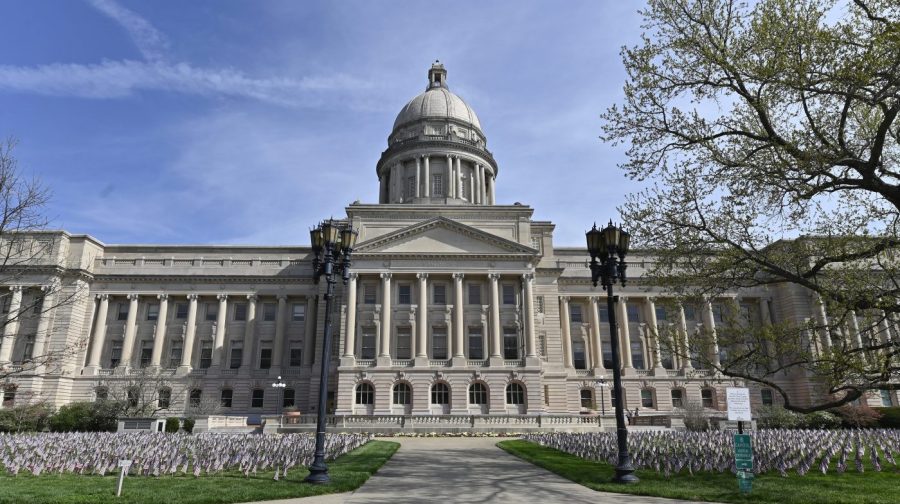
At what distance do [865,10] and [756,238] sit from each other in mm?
6351

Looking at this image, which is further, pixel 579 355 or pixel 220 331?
pixel 579 355

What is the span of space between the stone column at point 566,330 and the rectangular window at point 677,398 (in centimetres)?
1047

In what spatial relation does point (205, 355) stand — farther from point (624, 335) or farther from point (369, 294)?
point (624, 335)

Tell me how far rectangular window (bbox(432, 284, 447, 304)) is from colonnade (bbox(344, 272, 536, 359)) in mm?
723

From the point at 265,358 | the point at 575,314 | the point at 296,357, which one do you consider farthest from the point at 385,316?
the point at 575,314

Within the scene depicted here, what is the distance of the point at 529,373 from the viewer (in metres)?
47.3

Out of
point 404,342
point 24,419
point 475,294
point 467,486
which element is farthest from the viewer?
point 475,294

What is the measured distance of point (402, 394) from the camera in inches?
1874

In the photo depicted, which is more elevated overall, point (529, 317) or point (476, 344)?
point (529, 317)

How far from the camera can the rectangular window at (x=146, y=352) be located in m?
55.4

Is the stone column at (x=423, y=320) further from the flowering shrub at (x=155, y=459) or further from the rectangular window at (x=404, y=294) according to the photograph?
the flowering shrub at (x=155, y=459)

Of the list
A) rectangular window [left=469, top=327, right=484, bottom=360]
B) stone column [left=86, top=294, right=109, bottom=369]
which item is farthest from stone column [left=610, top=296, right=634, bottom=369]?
stone column [left=86, top=294, right=109, bottom=369]

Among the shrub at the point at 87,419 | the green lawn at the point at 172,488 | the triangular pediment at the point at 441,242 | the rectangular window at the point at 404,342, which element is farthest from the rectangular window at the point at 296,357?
the green lawn at the point at 172,488

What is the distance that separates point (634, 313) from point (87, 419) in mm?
49376
